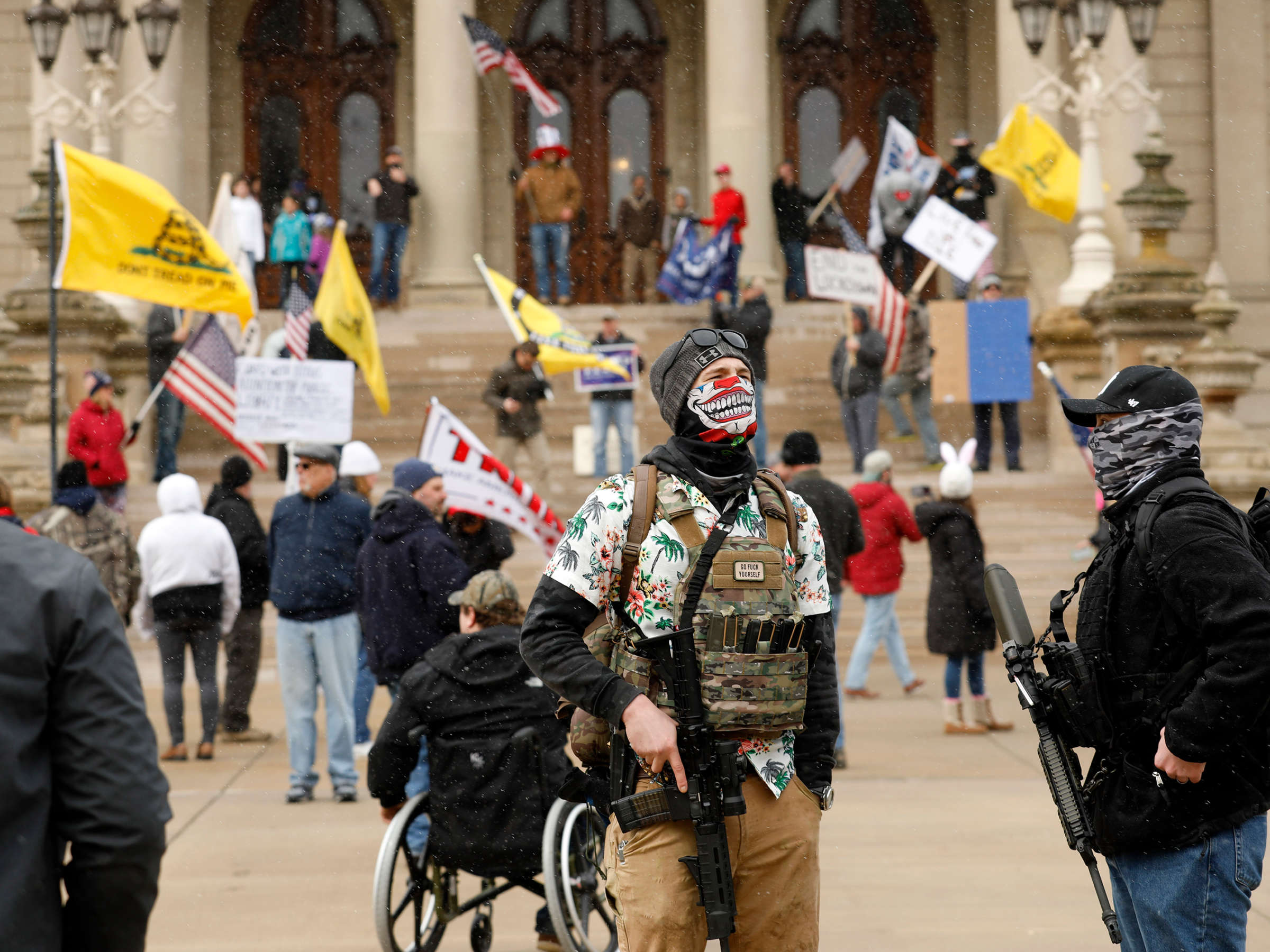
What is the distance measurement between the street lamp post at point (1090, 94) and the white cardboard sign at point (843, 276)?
12.4ft

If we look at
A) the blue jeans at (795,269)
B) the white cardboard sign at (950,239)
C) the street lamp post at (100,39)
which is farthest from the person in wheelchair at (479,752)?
the blue jeans at (795,269)

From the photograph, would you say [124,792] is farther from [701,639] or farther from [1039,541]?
[1039,541]

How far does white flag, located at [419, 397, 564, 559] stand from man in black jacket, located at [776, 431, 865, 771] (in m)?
1.43

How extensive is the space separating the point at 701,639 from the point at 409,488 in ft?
17.2

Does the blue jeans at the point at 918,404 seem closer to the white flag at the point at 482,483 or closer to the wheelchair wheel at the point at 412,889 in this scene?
the white flag at the point at 482,483

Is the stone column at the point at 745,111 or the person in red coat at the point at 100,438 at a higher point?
the stone column at the point at 745,111

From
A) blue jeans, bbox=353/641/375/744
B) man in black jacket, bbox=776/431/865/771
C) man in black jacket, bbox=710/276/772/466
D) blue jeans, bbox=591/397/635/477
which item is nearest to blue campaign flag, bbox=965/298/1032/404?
man in black jacket, bbox=710/276/772/466

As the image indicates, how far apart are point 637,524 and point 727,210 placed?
17.0 meters

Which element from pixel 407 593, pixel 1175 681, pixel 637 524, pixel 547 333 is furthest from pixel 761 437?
pixel 1175 681

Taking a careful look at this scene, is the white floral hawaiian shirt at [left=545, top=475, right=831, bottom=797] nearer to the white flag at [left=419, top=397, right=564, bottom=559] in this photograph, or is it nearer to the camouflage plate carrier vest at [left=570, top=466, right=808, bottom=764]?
the camouflage plate carrier vest at [left=570, top=466, right=808, bottom=764]

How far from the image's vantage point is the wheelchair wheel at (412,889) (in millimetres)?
5598

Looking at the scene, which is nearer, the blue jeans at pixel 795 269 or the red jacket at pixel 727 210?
the red jacket at pixel 727 210

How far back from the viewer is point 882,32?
90.5 ft

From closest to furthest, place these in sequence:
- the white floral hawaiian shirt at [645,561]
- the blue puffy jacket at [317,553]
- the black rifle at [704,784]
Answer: the black rifle at [704,784]
the white floral hawaiian shirt at [645,561]
the blue puffy jacket at [317,553]
